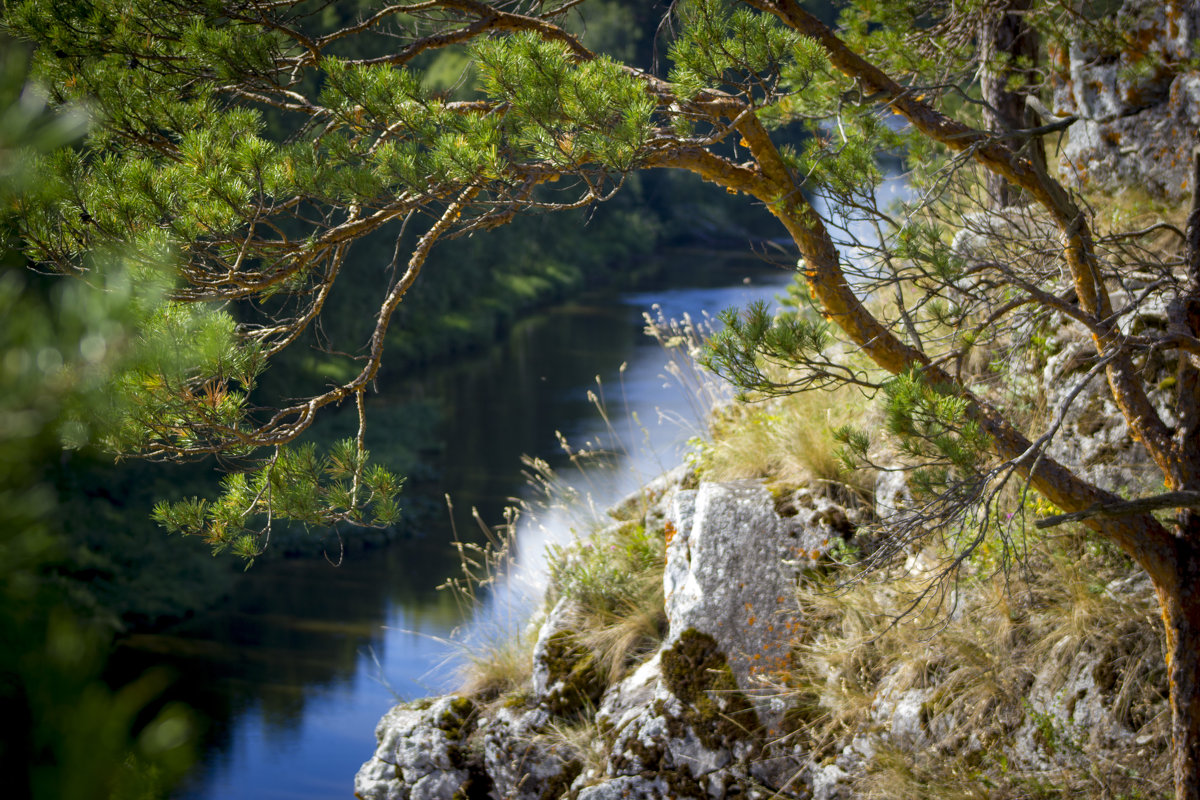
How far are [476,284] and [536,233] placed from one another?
10.2 ft

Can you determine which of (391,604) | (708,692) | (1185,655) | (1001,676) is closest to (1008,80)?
(1001,676)

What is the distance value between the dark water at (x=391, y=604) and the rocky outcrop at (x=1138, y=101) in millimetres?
2089

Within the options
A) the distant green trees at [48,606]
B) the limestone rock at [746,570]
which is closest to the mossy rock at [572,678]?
the limestone rock at [746,570]

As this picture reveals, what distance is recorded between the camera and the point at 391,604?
8.20 metres

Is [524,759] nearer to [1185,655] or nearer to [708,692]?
[708,692]

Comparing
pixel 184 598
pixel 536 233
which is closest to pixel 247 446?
pixel 184 598

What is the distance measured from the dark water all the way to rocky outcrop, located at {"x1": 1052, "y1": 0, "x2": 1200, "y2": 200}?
Result: 209 cm

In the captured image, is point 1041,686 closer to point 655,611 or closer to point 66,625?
point 655,611

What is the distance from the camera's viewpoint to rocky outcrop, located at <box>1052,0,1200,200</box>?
319 cm

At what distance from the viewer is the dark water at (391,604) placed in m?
6.13

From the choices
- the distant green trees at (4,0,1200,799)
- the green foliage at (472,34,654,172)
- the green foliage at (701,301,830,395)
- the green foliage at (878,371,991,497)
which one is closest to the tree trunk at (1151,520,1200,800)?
the distant green trees at (4,0,1200,799)

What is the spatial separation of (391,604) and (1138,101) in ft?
22.3

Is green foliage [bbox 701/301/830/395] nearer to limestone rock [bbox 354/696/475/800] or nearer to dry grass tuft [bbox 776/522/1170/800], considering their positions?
dry grass tuft [bbox 776/522/1170/800]

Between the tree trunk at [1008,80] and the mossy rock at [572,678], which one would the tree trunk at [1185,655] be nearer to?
the mossy rock at [572,678]
